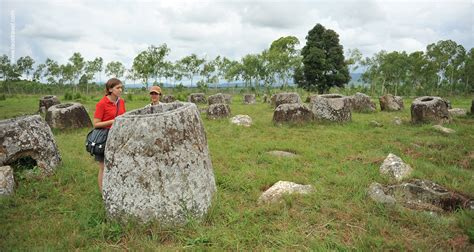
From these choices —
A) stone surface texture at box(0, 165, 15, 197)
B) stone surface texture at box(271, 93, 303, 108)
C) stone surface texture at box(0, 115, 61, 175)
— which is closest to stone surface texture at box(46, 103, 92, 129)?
stone surface texture at box(0, 115, 61, 175)

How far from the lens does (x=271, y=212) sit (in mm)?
4402

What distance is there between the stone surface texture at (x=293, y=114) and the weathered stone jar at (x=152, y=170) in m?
9.40

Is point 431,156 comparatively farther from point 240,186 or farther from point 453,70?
point 453,70

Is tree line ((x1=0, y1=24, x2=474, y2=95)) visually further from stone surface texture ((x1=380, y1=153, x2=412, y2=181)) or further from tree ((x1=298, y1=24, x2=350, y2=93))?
stone surface texture ((x1=380, y1=153, x2=412, y2=181))

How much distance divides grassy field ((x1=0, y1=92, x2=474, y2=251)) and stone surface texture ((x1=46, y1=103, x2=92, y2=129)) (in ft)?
14.6

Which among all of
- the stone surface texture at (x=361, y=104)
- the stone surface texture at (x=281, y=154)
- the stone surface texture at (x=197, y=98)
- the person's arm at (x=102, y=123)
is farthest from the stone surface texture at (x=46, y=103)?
the stone surface texture at (x=361, y=104)

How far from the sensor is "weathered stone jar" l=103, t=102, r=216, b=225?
3.95 m

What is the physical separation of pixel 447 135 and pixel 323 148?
455 centimetres

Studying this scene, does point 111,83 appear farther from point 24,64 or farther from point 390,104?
point 24,64

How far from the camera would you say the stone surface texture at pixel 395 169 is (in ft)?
18.8

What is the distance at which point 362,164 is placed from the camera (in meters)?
6.91

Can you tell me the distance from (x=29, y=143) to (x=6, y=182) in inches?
44.8

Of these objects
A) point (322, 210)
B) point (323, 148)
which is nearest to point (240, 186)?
point (322, 210)

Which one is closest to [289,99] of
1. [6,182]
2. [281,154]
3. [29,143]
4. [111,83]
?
[281,154]
